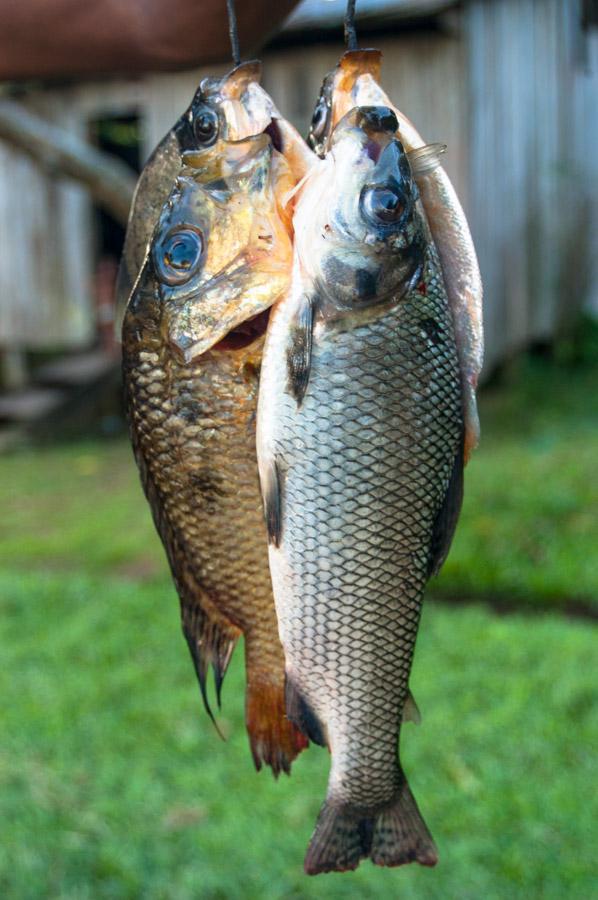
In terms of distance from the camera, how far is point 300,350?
1.48m

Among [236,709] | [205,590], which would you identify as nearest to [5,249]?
[236,709]

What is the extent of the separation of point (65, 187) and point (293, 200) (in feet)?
36.4

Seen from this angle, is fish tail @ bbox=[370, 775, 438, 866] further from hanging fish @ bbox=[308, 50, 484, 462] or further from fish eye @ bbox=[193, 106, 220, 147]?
fish eye @ bbox=[193, 106, 220, 147]

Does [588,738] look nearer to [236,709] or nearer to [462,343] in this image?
[236,709]

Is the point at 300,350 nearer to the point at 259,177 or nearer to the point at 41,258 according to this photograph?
the point at 259,177

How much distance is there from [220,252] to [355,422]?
32cm

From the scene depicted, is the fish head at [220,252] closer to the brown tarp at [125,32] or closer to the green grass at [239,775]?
the brown tarp at [125,32]

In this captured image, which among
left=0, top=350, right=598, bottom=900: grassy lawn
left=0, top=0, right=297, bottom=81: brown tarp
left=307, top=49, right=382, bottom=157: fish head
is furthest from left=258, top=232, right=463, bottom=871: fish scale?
left=0, top=350, right=598, bottom=900: grassy lawn

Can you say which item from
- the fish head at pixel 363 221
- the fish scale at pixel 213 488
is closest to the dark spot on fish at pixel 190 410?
the fish scale at pixel 213 488

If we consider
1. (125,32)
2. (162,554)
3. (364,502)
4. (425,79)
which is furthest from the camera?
(425,79)

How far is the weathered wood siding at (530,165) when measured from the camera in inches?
420

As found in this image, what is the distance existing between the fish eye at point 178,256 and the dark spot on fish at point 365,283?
236mm

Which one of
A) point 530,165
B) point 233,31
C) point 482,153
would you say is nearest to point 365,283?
point 233,31

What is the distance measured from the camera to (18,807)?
4359 mm
